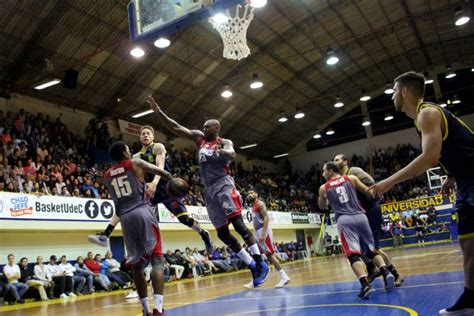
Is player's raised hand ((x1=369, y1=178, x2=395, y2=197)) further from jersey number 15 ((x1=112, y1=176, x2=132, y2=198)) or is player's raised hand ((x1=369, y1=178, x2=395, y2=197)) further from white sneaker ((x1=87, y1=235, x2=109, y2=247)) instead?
white sneaker ((x1=87, y1=235, x2=109, y2=247))

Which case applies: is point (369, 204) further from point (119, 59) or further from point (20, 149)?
point (119, 59)

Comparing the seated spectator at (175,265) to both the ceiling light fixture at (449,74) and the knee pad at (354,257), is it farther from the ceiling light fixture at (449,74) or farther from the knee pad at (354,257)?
the ceiling light fixture at (449,74)

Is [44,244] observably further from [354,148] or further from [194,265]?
[354,148]

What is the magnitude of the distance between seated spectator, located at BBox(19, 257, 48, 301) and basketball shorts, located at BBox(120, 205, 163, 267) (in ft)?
29.4

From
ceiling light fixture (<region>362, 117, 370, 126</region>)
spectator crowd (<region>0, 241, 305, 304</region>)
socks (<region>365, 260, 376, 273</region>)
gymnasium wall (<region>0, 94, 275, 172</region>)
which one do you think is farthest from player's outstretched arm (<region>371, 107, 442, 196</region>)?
ceiling light fixture (<region>362, 117, 370, 126</region>)

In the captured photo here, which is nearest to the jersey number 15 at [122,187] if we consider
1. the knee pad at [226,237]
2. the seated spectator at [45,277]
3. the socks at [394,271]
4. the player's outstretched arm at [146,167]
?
the player's outstretched arm at [146,167]

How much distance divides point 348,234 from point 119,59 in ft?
49.8

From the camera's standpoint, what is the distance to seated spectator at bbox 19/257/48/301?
1211 cm

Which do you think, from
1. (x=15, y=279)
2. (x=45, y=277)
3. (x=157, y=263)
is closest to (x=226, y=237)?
(x=157, y=263)

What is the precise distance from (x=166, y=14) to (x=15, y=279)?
8.48 meters

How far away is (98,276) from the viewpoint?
13.8 meters

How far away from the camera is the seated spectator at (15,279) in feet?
38.1

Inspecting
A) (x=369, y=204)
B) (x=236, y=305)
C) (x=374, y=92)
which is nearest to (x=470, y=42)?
(x=374, y=92)

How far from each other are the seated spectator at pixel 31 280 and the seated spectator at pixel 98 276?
181 cm
